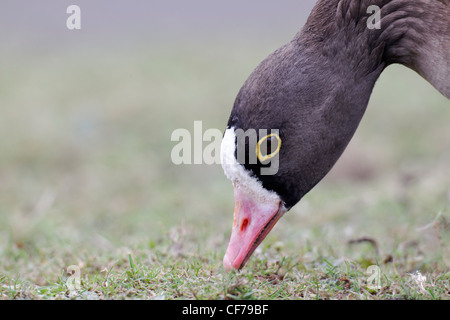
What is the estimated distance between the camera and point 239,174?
3852 millimetres

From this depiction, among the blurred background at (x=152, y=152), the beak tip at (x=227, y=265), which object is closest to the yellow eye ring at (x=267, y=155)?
the beak tip at (x=227, y=265)

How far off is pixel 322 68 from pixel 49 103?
9.00m

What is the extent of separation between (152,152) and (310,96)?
19.5ft

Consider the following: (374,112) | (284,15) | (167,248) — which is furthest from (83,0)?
(167,248)

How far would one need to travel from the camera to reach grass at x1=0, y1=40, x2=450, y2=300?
3855mm

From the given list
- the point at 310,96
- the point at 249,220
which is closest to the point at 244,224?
the point at 249,220

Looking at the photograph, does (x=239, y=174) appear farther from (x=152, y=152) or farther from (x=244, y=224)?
(x=152, y=152)

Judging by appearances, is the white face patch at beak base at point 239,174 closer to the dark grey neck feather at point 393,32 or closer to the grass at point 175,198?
the grass at point 175,198

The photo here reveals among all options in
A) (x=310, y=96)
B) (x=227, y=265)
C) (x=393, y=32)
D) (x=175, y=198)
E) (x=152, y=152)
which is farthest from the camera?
(x=152, y=152)

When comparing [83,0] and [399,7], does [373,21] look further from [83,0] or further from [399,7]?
[83,0]

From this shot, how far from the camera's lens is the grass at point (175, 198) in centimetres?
386

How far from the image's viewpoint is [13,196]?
7750mm

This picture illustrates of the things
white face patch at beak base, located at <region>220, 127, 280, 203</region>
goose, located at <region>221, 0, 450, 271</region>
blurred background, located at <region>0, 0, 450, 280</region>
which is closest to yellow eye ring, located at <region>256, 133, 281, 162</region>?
goose, located at <region>221, 0, 450, 271</region>

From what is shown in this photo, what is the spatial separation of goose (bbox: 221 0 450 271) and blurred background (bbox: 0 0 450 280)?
980 millimetres
